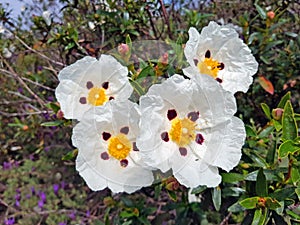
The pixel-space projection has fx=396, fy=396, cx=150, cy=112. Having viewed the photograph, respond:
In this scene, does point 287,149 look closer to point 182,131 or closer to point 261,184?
point 261,184

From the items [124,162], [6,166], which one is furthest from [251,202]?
[6,166]

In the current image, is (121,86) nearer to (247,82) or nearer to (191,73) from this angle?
(191,73)

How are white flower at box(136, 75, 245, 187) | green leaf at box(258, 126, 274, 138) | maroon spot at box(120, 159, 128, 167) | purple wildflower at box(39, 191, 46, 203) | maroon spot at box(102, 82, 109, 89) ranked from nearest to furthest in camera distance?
white flower at box(136, 75, 245, 187), maroon spot at box(120, 159, 128, 167), maroon spot at box(102, 82, 109, 89), green leaf at box(258, 126, 274, 138), purple wildflower at box(39, 191, 46, 203)

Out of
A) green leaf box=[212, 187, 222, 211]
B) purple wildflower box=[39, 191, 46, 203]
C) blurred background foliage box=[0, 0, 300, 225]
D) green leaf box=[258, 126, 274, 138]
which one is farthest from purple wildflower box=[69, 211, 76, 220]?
green leaf box=[258, 126, 274, 138]

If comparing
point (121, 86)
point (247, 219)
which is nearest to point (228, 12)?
point (247, 219)

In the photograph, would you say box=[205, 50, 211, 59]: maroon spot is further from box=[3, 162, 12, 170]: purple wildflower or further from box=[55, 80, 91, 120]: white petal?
box=[3, 162, 12, 170]: purple wildflower

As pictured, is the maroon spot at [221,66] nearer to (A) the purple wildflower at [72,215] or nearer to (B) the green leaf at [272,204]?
(B) the green leaf at [272,204]
